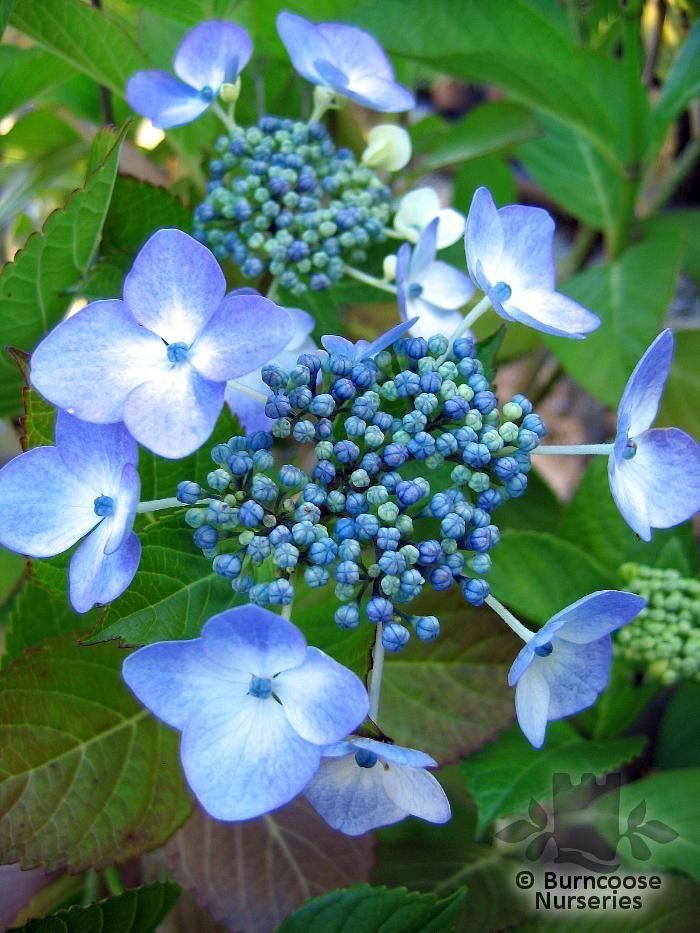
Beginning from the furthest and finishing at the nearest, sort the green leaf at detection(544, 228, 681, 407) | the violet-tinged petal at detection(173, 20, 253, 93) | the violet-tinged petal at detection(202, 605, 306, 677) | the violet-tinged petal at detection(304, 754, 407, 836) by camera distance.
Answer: the green leaf at detection(544, 228, 681, 407) < the violet-tinged petal at detection(173, 20, 253, 93) < the violet-tinged petal at detection(304, 754, 407, 836) < the violet-tinged petal at detection(202, 605, 306, 677)

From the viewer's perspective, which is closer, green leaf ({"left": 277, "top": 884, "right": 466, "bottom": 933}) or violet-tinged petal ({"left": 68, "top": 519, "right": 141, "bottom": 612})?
violet-tinged petal ({"left": 68, "top": 519, "right": 141, "bottom": 612})

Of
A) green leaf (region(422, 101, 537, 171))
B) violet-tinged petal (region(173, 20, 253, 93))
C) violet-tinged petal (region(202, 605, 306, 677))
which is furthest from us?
green leaf (region(422, 101, 537, 171))

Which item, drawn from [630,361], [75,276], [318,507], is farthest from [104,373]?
[630,361]

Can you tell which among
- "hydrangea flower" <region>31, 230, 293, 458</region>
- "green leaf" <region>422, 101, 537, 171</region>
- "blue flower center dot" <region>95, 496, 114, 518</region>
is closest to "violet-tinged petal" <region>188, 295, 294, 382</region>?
"hydrangea flower" <region>31, 230, 293, 458</region>

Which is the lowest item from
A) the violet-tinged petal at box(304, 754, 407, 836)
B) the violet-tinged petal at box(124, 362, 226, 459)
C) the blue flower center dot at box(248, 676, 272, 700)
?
the violet-tinged petal at box(304, 754, 407, 836)

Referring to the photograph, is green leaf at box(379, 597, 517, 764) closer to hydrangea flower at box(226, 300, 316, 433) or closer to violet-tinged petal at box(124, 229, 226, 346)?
hydrangea flower at box(226, 300, 316, 433)

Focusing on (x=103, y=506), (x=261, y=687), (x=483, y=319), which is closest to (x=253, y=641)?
(x=261, y=687)

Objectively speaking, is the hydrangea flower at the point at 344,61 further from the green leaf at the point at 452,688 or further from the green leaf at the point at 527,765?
the green leaf at the point at 527,765
